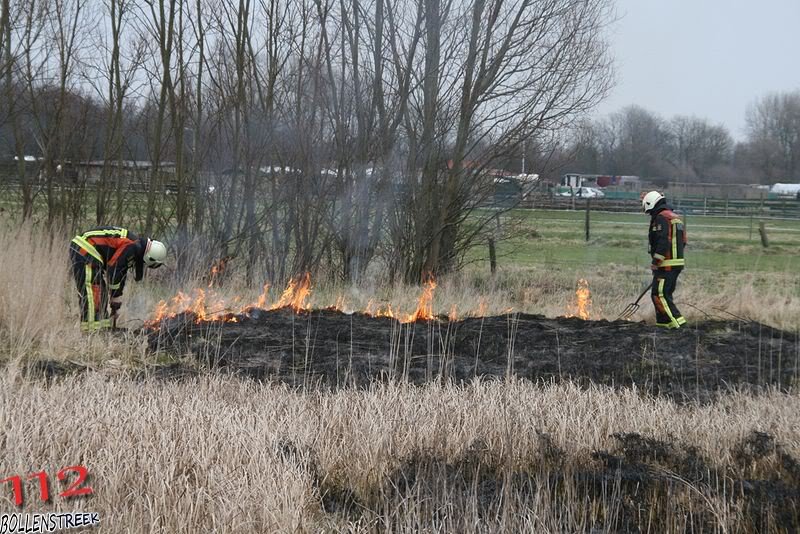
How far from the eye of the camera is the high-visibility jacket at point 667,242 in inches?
391

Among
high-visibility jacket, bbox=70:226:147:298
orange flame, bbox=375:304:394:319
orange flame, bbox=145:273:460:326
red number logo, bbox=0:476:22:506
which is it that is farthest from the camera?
orange flame, bbox=375:304:394:319

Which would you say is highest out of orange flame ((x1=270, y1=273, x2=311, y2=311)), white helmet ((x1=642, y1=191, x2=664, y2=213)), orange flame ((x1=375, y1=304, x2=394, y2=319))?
white helmet ((x1=642, y1=191, x2=664, y2=213))

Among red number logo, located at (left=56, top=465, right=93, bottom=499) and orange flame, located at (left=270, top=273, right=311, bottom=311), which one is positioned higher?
orange flame, located at (left=270, top=273, right=311, bottom=311)

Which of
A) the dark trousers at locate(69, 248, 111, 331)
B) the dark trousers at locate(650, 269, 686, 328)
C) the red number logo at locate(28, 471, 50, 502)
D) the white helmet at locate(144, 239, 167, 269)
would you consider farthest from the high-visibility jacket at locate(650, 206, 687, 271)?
the red number logo at locate(28, 471, 50, 502)

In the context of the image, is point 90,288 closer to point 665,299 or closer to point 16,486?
point 16,486

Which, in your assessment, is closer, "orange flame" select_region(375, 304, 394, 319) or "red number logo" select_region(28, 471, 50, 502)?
"red number logo" select_region(28, 471, 50, 502)

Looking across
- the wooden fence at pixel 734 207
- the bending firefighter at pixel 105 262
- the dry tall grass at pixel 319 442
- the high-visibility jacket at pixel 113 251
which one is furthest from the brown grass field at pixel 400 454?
the wooden fence at pixel 734 207

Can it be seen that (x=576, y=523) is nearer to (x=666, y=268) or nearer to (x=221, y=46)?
(x=666, y=268)

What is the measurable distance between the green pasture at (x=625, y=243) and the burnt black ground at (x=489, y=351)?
18.8ft

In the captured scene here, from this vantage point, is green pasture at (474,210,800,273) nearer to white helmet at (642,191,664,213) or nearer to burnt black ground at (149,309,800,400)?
white helmet at (642,191,664,213)

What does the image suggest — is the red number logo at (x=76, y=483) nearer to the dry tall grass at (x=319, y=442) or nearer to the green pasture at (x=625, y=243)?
the dry tall grass at (x=319, y=442)

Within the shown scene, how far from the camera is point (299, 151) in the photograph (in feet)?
41.0

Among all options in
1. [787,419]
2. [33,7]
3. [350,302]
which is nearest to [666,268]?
[350,302]

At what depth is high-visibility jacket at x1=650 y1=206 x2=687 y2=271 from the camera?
992cm
